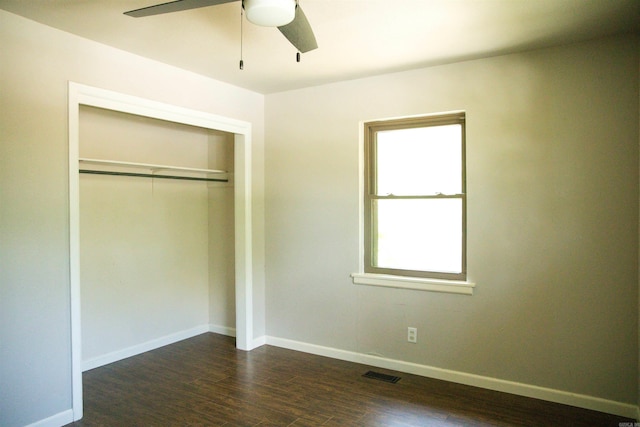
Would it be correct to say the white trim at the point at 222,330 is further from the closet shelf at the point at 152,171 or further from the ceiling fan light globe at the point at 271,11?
the ceiling fan light globe at the point at 271,11

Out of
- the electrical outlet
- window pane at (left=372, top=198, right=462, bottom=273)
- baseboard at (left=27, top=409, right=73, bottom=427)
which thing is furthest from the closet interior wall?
the electrical outlet

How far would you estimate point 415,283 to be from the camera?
12.4 ft

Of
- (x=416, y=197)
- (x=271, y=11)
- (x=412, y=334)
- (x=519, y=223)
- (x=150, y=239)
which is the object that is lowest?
(x=412, y=334)

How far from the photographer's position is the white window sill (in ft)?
11.7

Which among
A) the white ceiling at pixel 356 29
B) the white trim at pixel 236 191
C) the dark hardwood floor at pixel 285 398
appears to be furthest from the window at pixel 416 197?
the white trim at pixel 236 191

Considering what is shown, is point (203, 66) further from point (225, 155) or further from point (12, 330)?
point (12, 330)

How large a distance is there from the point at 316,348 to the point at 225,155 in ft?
7.86

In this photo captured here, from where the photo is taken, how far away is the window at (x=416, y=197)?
12.1ft

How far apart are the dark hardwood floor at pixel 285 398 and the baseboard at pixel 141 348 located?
8 cm

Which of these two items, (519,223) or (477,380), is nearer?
(519,223)

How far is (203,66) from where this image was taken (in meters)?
3.68

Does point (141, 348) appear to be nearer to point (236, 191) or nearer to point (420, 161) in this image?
point (236, 191)

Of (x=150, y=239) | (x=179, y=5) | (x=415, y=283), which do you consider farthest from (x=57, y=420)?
(x=415, y=283)

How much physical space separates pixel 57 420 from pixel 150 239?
196 centimetres
